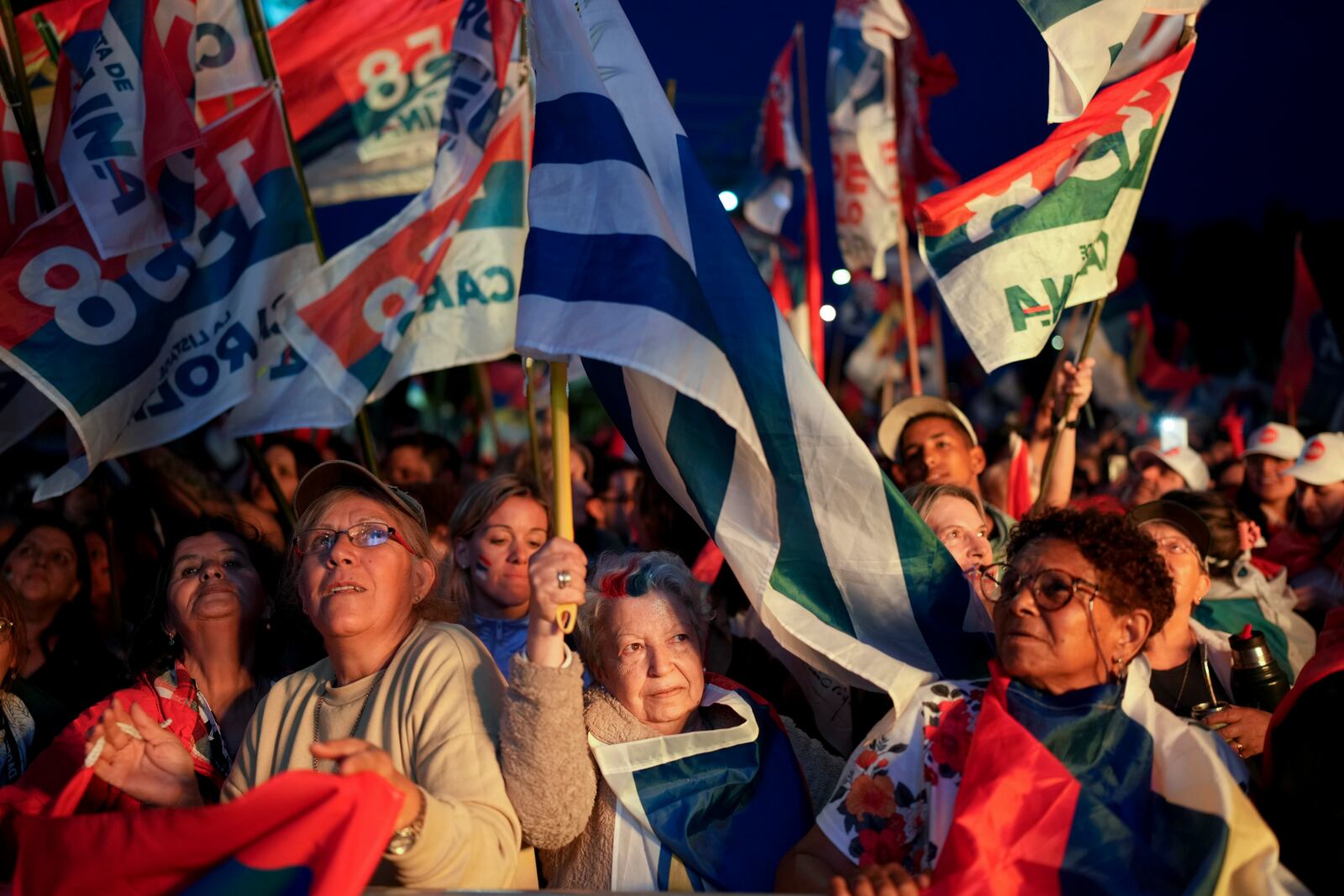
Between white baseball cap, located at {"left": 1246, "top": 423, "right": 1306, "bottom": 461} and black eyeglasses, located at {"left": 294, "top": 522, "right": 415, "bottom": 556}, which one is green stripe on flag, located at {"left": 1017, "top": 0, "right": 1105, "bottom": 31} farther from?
white baseball cap, located at {"left": 1246, "top": 423, "right": 1306, "bottom": 461}

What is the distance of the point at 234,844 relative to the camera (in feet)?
8.01

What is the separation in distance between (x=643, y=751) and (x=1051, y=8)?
244cm

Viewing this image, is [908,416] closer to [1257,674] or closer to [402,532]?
[1257,674]

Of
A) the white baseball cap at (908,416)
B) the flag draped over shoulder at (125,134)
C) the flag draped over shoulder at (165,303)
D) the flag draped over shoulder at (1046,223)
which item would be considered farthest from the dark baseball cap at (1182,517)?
the flag draped over shoulder at (125,134)

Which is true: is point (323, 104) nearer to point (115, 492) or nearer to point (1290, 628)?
point (115, 492)

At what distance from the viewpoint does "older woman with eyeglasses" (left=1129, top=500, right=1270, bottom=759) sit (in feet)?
10.3

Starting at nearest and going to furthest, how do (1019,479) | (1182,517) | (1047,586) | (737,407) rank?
(1047,586) < (737,407) < (1182,517) < (1019,479)

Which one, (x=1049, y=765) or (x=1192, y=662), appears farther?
(x=1192, y=662)

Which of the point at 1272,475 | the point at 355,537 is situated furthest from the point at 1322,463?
the point at 355,537

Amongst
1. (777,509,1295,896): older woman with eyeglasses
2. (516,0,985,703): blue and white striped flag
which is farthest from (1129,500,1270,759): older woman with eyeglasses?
(516,0,985,703): blue and white striped flag

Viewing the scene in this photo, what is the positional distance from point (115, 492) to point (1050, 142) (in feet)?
15.7

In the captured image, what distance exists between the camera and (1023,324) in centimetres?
380

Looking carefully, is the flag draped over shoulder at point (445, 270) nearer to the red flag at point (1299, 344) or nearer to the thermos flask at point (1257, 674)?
the thermos flask at point (1257, 674)

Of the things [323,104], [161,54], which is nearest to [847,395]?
[323,104]
